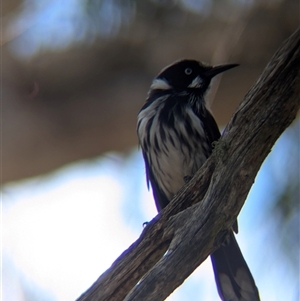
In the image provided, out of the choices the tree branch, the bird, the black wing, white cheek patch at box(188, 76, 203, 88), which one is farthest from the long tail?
white cheek patch at box(188, 76, 203, 88)

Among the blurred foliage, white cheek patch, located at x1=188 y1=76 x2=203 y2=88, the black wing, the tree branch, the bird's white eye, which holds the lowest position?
the tree branch

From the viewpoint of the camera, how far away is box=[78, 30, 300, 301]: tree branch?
100.0 inches

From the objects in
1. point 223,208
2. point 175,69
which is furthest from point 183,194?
point 175,69

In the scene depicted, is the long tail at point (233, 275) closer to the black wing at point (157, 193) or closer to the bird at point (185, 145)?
the bird at point (185, 145)

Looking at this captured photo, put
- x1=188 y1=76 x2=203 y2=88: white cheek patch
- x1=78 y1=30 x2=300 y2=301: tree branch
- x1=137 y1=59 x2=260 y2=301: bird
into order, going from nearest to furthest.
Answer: x1=78 y1=30 x2=300 y2=301: tree branch
x1=137 y1=59 x2=260 y2=301: bird
x1=188 y1=76 x2=203 y2=88: white cheek patch

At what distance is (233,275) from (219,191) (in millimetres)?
1152

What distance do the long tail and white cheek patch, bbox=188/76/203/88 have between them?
1.00 metres

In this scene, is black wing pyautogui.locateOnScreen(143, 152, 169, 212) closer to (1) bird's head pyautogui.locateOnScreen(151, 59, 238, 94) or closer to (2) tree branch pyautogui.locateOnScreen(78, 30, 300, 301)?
(1) bird's head pyautogui.locateOnScreen(151, 59, 238, 94)

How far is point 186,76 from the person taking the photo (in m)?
4.35

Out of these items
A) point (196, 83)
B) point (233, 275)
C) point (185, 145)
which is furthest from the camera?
point (196, 83)

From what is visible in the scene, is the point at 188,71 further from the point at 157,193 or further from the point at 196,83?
the point at 157,193

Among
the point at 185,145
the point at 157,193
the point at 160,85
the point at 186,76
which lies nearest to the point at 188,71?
the point at 186,76

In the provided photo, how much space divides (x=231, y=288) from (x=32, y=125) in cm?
292

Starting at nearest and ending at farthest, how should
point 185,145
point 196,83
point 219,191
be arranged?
point 219,191 < point 185,145 < point 196,83
